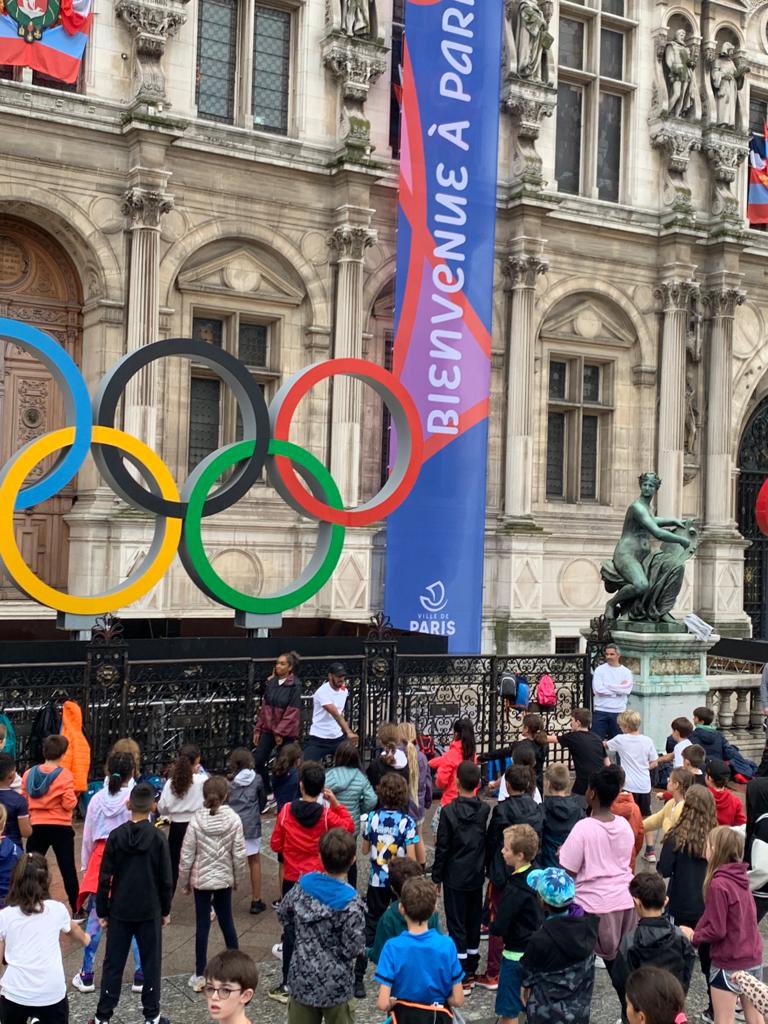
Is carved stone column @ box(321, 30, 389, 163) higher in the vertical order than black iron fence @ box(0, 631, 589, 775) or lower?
higher

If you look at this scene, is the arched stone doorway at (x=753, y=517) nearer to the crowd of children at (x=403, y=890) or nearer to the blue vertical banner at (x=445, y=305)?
the blue vertical banner at (x=445, y=305)

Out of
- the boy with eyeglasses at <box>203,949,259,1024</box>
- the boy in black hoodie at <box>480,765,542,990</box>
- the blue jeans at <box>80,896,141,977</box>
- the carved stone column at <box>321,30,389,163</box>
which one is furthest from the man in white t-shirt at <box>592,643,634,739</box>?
the carved stone column at <box>321,30,389,163</box>

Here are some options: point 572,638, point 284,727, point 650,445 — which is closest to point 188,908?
point 284,727

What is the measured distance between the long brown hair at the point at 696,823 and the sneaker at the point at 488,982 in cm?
168

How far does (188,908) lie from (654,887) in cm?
500

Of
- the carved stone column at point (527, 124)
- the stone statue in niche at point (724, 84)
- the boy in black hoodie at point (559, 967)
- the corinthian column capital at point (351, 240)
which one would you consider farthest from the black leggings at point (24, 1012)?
the stone statue in niche at point (724, 84)

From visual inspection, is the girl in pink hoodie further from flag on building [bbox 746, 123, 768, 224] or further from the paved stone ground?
flag on building [bbox 746, 123, 768, 224]

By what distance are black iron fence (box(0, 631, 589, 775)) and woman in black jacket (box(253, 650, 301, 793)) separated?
0.96 meters

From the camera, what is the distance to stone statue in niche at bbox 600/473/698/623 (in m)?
16.7

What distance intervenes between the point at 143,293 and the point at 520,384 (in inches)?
320

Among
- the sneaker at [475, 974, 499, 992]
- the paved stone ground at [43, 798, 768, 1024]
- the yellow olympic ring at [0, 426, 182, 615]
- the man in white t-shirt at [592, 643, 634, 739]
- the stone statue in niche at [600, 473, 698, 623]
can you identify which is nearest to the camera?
the paved stone ground at [43, 798, 768, 1024]

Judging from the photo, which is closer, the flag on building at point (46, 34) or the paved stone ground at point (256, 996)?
the paved stone ground at point (256, 996)

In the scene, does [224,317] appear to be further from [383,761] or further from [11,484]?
[383,761]

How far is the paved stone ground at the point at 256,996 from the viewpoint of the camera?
7582mm
